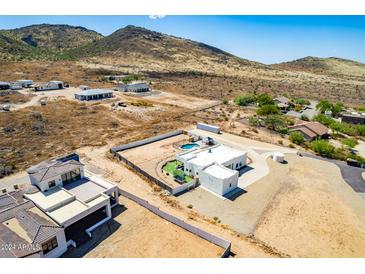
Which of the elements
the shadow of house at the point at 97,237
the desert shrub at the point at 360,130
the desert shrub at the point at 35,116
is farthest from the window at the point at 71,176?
the desert shrub at the point at 360,130

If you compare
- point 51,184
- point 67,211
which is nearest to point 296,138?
point 67,211

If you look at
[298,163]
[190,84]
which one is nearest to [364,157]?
[298,163]

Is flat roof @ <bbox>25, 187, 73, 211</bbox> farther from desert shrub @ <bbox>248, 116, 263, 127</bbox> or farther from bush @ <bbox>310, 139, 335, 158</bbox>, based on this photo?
desert shrub @ <bbox>248, 116, 263, 127</bbox>

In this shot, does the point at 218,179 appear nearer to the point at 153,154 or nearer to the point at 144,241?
the point at 144,241

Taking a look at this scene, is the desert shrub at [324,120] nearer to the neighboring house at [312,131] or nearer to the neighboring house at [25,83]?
the neighboring house at [312,131]

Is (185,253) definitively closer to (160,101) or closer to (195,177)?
(195,177)

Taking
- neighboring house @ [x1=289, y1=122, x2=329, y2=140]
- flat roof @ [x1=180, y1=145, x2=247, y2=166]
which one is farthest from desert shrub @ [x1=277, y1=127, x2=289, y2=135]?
flat roof @ [x1=180, y1=145, x2=247, y2=166]
